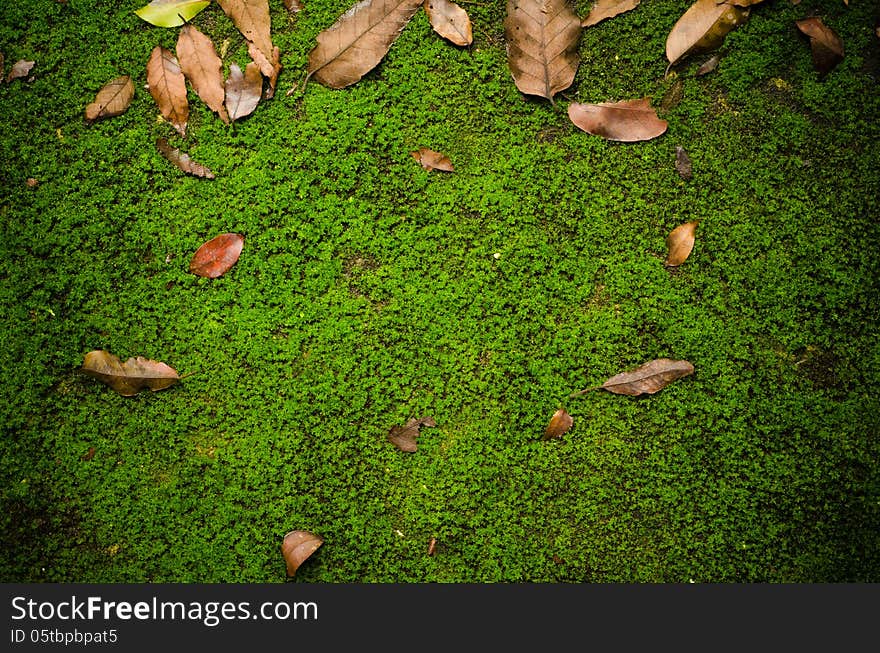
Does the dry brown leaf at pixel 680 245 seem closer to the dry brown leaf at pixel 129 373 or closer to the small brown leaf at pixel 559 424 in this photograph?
the small brown leaf at pixel 559 424

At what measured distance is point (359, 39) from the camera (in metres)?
2.79

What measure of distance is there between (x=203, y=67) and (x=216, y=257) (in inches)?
35.7

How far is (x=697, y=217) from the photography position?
2729 millimetres

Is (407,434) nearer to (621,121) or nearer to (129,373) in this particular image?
(129,373)

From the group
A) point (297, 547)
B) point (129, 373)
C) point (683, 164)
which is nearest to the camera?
point (297, 547)

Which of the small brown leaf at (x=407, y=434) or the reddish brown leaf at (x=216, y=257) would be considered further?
the reddish brown leaf at (x=216, y=257)

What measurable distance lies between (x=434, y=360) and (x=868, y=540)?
6.43 feet

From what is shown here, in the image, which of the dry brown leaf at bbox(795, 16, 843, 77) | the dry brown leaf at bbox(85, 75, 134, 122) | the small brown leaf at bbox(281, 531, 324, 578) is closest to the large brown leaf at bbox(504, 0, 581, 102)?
the dry brown leaf at bbox(795, 16, 843, 77)

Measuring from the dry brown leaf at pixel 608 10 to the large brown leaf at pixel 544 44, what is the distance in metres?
0.11

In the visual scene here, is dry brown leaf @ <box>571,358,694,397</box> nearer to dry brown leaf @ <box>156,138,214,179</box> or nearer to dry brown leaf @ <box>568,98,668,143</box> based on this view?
dry brown leaf @ <box>568,98,668,143</box>

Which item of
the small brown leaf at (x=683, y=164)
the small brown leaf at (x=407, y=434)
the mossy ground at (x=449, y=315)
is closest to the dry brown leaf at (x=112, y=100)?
the mossy ground at (x=449, y=315)

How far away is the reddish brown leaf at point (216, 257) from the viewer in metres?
2.73

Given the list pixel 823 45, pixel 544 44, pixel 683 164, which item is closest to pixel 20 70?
pixel 544 44

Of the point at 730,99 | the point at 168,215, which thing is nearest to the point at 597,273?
the point at 730,99
